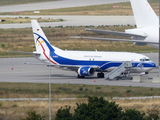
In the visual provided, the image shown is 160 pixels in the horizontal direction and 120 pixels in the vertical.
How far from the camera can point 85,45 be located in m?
87.8

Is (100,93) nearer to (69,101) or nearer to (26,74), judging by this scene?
(69,101)

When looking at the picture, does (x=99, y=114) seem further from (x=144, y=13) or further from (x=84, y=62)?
(x=84, y=62)

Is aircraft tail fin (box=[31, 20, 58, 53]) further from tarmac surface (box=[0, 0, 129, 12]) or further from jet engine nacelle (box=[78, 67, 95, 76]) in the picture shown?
tarmac surface (box=[0, 0, 129, 12])

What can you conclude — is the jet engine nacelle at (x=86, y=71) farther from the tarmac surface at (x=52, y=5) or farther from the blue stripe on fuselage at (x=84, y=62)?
the tarmac surface at (x=52, y=5)

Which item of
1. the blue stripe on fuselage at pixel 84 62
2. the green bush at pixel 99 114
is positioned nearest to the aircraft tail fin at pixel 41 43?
the blue stripe on fuselage at pixel 84 62

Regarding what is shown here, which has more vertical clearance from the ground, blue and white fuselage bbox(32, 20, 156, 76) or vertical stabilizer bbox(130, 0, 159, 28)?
vertical stabilizer bbox(130, 0, 159, 28)

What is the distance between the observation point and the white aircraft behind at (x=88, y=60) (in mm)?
53594

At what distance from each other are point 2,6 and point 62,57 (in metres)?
108

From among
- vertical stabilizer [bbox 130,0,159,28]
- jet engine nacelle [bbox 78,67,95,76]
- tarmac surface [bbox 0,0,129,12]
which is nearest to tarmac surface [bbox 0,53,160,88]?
jet engine nacelle [bbox 78,67,95,76]

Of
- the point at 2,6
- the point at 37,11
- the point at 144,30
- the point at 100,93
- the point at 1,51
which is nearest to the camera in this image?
the point at 100,93

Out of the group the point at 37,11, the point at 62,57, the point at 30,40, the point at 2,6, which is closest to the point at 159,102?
the point at 62,57

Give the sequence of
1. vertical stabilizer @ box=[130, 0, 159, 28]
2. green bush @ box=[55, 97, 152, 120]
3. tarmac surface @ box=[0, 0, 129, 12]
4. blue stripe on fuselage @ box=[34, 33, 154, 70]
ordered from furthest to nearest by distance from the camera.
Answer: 1. tarmac surface @ box=[0, 0, 129, 12]
2. blue stripe on fuselage @ box=[34, 33, 154, 70]
3. vertical stabilizer @ box=[130, 0, 159, 28]
4. green bush @ box=[55, 97, 152, 120]

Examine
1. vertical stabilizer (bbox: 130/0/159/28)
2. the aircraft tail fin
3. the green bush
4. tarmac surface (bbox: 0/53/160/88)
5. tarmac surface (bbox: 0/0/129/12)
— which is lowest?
the green bush

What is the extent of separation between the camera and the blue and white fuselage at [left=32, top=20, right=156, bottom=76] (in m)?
53.6
